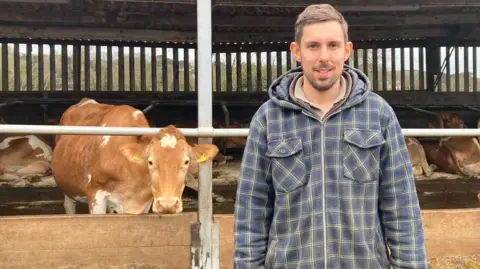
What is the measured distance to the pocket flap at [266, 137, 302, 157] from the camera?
1748mm

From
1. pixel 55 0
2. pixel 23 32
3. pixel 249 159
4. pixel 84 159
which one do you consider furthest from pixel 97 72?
pixel 249 159

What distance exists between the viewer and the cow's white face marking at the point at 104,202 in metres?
4.01

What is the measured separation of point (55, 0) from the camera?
6445 mm

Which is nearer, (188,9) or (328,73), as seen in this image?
(328,73)

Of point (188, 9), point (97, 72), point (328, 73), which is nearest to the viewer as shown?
point (328, 73)

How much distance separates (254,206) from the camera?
6.01ft

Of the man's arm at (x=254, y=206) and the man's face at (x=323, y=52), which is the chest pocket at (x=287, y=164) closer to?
the man's arm at (x=254, y=206)

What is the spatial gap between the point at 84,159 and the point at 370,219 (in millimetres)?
3460

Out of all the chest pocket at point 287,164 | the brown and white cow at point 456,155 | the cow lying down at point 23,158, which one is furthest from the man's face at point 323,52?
the brown and white cow at point 456,155

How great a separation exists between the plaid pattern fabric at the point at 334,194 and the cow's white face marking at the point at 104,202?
2.46 metres

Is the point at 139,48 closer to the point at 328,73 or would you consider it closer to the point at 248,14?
the point at 248,14

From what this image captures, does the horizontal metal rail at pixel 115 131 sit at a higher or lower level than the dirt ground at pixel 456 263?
higher

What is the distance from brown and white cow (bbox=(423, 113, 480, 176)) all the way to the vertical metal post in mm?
6032

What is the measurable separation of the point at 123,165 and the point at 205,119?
94cm
